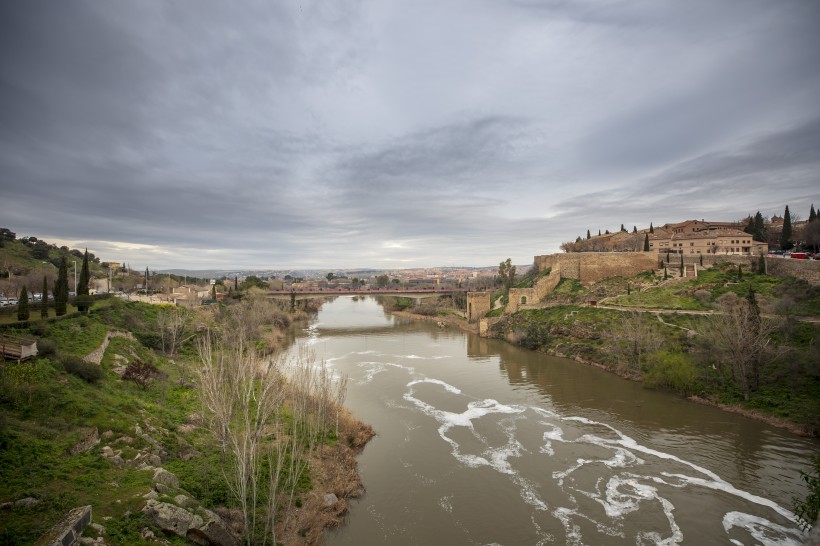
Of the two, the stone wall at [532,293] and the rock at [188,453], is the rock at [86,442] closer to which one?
the rock at [188,453]

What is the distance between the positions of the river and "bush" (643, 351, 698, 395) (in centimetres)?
91

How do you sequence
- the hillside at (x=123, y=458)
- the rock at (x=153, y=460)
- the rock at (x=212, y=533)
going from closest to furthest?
the hillside at (x=123, y=458)
the rock at (x=212, y=533)
the rock at (x=153, y=460)

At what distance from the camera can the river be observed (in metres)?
12.9

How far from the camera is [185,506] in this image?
33.2ft

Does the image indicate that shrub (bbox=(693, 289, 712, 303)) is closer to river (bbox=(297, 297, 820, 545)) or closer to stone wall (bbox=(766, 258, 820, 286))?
stone wall (bbox=(766, 258, 820, 286))

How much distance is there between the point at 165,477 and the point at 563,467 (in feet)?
47.1

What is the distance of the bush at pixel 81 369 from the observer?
1603 cm

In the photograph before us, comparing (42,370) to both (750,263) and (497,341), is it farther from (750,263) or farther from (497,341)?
(750,263)

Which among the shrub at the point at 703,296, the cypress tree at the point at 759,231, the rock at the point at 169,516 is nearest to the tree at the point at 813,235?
the cypress tree at the point at 759,231

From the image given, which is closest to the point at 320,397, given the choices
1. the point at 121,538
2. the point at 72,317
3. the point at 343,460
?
the point at 343,460

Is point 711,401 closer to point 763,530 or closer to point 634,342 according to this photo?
point 634,342

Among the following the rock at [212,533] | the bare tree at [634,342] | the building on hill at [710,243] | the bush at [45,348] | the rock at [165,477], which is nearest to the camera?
the rock at [212,533]

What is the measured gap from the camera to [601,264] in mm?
50625

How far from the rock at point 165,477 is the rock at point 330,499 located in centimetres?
462
